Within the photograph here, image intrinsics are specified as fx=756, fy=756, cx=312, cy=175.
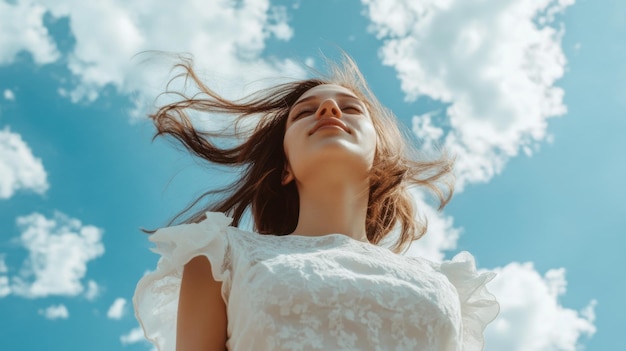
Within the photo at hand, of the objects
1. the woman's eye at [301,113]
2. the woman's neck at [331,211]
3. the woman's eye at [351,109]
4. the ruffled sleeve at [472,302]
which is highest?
the woman's eye at [301,113]

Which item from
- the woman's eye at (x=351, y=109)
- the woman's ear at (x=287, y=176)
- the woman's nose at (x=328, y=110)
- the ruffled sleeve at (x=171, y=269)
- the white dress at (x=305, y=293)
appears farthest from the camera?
the woman's ear at (x=287, y=176)

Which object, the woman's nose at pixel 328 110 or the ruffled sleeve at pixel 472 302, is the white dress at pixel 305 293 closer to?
the ruffled sleeve at pixel 472 302

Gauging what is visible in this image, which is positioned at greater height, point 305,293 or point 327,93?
point 327,93

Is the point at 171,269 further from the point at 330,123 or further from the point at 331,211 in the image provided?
the point at 330,123

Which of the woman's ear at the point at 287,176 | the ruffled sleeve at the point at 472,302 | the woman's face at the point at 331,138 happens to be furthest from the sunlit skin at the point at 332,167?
the ruffled sleeve at the point at 472,302

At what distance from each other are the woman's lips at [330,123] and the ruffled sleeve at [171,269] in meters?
0.69

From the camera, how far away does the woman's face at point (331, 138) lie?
342 cm

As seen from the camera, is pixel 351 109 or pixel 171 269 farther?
pixel 351 109

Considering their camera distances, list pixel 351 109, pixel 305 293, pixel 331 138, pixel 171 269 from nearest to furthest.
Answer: pixel 305 293, pixel 171 269, pixel 331 138, pixel 351 109

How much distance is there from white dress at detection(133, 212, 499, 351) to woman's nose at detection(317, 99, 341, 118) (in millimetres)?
638

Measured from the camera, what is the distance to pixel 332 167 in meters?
3.44

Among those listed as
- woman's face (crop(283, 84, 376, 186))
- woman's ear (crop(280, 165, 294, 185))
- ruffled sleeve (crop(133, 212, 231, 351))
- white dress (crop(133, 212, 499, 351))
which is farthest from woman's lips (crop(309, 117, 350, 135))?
ruffled sleeve (crop(133, 212, 231, 351))

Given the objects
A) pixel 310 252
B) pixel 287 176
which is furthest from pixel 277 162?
pixel 310 252

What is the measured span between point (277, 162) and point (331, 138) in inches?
27.0
